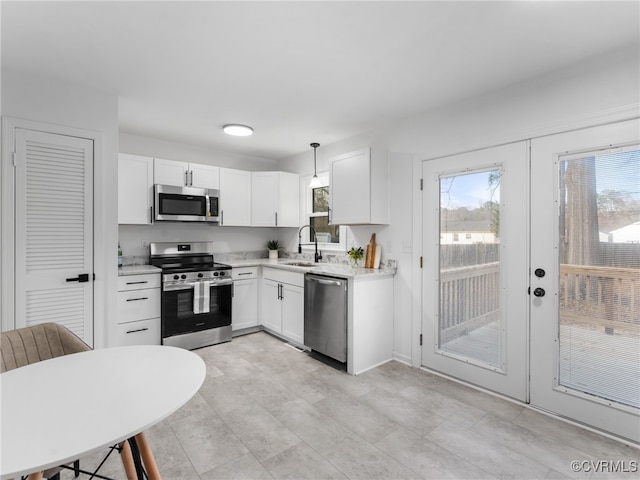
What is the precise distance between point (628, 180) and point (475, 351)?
5.50 feet

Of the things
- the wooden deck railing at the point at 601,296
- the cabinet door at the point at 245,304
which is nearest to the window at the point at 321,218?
the cabinet door at the point at 245,304

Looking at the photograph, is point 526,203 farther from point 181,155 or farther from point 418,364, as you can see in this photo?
point 181,155

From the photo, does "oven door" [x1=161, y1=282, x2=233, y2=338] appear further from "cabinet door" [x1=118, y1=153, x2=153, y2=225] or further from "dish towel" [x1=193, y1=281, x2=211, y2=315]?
"cabinet door" [x1=118, y1=153, x2=153, y2=225]

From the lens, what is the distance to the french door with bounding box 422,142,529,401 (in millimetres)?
2578

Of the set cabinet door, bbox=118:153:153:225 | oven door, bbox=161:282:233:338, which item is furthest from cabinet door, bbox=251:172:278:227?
cabinet door, bbox=118:153:153:225

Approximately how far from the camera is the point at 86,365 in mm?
1396

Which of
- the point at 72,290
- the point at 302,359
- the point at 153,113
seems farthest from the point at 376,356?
the point at 153,113

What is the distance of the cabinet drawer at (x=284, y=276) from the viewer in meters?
3.77

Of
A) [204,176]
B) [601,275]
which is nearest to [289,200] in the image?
[204,176]

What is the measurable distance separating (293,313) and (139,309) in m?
1.66

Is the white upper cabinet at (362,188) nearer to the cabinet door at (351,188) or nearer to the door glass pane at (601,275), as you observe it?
the cabinet door at (351,188)

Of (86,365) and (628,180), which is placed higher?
(628,180)

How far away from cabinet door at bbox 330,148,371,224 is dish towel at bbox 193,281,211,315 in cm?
169

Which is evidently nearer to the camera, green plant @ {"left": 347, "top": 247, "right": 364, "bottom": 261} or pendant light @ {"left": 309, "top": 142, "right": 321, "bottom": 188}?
green plant @ {"left": 347, "top": 247, "right": 364, "bottom": 261}
